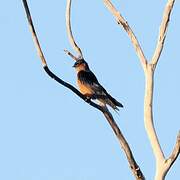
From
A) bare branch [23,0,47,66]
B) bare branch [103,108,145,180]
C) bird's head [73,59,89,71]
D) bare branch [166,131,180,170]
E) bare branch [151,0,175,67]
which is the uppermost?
bird's head [73,59,89,71]

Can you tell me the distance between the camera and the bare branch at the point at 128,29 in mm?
10594

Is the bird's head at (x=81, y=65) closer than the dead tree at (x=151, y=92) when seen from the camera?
No

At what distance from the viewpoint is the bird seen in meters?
12.3

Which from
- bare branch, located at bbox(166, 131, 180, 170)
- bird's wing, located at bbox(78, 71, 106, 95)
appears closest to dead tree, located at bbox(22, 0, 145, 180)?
bare branch, located at bbox(166, 131, 180, 170)

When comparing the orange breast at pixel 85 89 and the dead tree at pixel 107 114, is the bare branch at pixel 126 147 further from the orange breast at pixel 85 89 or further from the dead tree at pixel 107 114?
the orange breast at pixel 85 89

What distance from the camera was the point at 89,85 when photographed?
13008 mm

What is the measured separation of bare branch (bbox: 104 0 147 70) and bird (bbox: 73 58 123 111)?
132 cm

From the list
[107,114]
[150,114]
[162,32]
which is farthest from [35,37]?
[150,114]

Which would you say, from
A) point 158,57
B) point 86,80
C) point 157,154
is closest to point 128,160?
point 157,154

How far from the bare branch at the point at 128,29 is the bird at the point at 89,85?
1.32 metres

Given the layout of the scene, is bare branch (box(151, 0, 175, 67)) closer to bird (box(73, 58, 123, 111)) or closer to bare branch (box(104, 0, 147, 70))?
bare branch (box(104, 0, 147, 70))

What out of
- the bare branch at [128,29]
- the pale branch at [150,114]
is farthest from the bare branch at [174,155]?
the bare branch at [128,29]

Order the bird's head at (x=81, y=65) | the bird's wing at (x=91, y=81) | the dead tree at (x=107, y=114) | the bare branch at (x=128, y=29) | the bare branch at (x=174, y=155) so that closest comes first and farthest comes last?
1. the bare branch at (x=174, y=155)
2. the dead tree at (x=107, y=114)
3. the bare branch at (x=128, y=29)
4. the bird's wing at (x=91, y=81)
5. the bird's head at (x=81, y=65)

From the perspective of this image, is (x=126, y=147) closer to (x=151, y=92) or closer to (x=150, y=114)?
(x=150, y=114)
